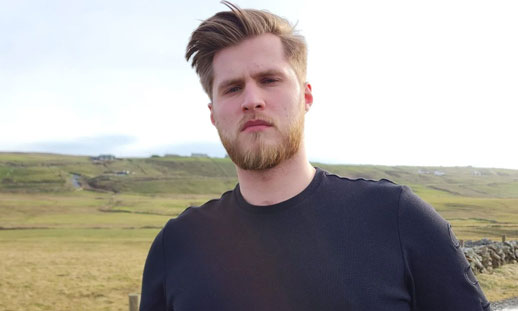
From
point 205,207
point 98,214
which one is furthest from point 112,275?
point 98,214

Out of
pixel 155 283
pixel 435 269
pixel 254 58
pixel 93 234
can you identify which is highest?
pixel 254 58

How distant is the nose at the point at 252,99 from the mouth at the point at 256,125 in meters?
0.07

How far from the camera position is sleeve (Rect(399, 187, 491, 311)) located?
71.7 inches

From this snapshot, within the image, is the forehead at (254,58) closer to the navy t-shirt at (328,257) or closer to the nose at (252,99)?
the nose at (252,99)

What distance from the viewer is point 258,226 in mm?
2078

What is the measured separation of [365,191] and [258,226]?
23.0 inches

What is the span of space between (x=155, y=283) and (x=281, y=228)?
843 millimetres

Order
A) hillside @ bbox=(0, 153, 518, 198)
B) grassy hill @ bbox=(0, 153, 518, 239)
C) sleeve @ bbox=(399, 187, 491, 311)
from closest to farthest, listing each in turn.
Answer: sleeve @ bbox=(399, 187, 491, 311), grassy hill @ bbox=(0, 153, 518, 239), hillside @ bbox=(0, 153, 518, 198)

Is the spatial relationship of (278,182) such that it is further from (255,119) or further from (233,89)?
(233,89)

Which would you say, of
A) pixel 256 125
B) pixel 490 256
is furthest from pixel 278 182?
pixel 490 256

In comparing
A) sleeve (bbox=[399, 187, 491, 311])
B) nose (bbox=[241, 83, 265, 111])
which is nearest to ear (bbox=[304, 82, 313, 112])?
nose (bbox=[241, 83, 265, 111])

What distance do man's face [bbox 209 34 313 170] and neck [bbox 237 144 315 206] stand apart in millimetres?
50

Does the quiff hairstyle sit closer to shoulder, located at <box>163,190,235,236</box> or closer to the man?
the man

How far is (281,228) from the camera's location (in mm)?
2014
